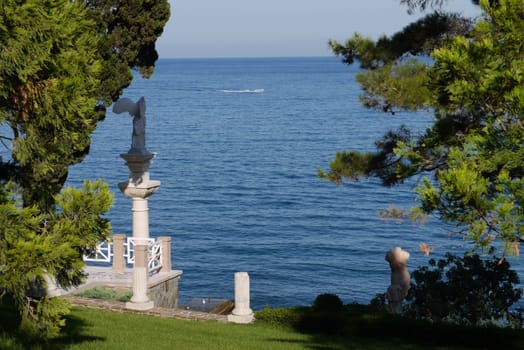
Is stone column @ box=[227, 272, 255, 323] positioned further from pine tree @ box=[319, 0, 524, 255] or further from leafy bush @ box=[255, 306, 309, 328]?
pine tree @ box=[319, 0, 524, 255]

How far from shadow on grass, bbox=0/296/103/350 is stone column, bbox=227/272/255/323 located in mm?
3416

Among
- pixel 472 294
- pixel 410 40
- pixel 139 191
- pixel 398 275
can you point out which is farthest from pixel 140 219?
pixel 472 294

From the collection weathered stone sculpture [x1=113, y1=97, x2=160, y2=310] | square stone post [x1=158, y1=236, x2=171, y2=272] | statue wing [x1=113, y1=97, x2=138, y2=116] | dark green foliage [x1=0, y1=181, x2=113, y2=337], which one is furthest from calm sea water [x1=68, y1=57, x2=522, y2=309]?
statue wing [x1=113, y1=97, x2=138, y2=116]

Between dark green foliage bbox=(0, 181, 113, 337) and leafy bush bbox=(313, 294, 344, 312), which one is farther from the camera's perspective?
leafy bush bbox=(313, 294, 344, 312)

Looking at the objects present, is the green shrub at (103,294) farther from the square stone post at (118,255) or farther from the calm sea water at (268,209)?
the calm sea water at (268,209)

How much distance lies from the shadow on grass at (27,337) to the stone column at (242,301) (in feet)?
11.2

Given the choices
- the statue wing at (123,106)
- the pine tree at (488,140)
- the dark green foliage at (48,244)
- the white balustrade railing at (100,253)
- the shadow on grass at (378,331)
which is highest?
the statue wing at (123,106)

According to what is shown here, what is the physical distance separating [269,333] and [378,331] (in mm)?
2021

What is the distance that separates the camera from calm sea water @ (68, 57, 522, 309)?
33.5 metres

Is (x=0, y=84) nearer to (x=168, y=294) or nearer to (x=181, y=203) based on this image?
(x=168, y=294)

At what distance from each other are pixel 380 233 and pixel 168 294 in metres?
21.5

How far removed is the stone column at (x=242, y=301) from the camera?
1627cm

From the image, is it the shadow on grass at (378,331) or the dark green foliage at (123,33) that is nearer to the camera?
the shadow on grass at (378,331)

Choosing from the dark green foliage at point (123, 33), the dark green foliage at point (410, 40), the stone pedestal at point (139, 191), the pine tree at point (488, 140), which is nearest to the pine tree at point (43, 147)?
the pine tree at point (488, 140)
